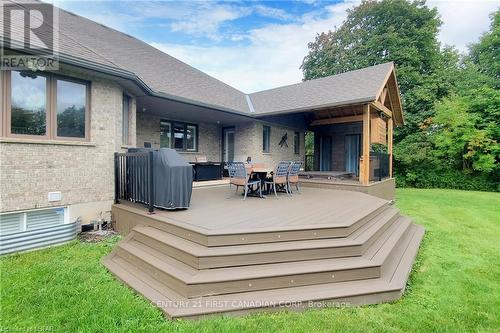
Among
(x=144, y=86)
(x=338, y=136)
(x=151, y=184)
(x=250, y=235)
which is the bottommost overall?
(x=250, y=235)

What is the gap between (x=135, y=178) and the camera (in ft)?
19.3

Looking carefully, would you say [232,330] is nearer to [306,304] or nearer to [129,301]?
[306,304]

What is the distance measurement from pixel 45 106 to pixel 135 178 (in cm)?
225

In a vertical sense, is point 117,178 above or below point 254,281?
above

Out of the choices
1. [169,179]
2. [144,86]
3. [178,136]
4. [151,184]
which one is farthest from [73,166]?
[178,136]

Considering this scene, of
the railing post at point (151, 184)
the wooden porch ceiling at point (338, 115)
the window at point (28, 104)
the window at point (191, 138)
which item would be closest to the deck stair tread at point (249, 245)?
the railing post at point (151, 184)

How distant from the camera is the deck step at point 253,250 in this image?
3471 millimetres

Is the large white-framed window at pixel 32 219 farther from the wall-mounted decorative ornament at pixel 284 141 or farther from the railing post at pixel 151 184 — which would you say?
the wall-mounted decorative ornament at pixel 284 141

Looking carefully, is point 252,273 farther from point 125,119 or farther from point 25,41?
point 125,119

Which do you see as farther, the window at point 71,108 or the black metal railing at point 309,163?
the black metal railing at point 309,163

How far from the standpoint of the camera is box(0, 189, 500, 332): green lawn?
2771 mm

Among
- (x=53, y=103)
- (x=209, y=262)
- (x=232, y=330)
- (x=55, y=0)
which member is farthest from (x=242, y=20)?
(x=232, y=330)

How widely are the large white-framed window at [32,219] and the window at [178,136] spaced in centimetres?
612

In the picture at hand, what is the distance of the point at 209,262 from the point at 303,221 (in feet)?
6.23
